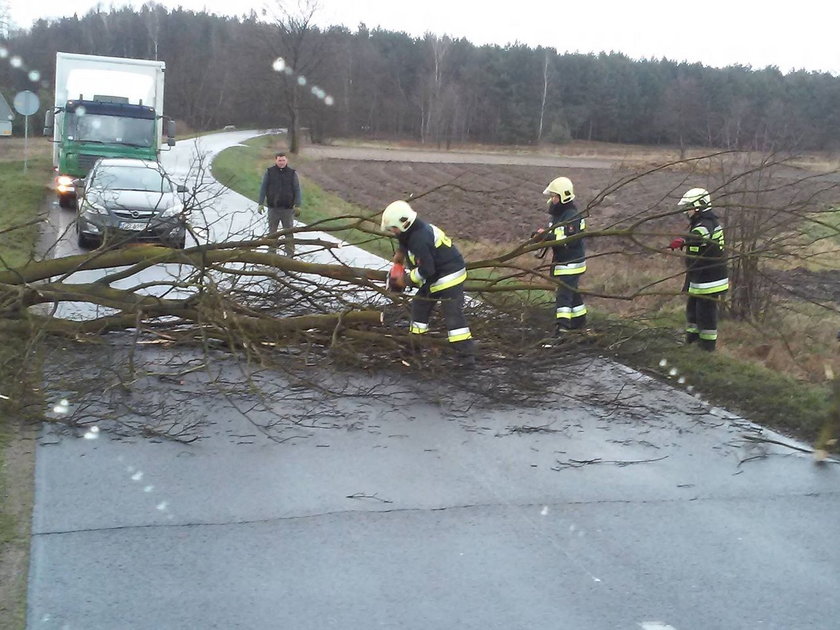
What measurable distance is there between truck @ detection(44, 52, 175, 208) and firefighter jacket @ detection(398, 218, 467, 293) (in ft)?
45.9

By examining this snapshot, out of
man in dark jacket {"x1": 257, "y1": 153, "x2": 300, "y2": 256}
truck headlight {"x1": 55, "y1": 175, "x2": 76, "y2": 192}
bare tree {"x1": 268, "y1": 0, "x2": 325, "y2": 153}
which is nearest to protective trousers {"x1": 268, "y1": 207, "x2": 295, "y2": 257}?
man in dark jacket {"x1": 257, "y1": 153, "x2": 300, "y2": 256}

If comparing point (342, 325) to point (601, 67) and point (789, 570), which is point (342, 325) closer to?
point (789, 570)

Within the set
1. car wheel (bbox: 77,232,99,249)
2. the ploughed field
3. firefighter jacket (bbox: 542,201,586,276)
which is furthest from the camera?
the ploughed field

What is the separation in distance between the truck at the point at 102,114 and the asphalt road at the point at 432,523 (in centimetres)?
1485

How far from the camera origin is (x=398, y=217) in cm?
801

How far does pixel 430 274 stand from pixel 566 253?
2.22 metres

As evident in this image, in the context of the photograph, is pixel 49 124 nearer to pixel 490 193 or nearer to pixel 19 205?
pixel 19 205

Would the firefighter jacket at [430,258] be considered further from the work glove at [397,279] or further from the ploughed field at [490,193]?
the ploughed field at [490,193]

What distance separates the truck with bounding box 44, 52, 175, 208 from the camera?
2075cm

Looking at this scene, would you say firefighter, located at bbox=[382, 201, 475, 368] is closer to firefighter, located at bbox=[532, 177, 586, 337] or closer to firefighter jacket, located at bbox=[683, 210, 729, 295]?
firefighter, located at bbox=[532, 177, 586, 337]

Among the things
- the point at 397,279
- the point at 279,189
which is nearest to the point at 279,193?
the point at 279,189

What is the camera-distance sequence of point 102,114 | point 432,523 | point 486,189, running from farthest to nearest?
point 486,189, point 102,114, point 432,523

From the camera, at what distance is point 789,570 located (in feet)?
15.7

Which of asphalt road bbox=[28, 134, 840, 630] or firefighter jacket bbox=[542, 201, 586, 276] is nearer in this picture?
asphalt road bbox=[28, 134, 840, 630]
